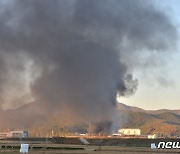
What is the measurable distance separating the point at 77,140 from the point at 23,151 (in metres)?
127

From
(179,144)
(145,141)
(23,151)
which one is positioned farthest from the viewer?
(145,141)

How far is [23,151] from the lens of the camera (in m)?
73.6

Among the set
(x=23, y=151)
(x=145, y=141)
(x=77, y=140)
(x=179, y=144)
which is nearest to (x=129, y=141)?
(x=145, y=141)

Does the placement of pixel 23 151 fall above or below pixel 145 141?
below

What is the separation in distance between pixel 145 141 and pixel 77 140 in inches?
1787

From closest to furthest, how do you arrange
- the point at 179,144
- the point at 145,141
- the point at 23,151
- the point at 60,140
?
the point at 23,151, the point at 179,144, the point at 145,141, the point at 60,140

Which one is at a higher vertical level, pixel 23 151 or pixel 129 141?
pixel 129 141

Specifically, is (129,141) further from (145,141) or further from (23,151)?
(23,151)

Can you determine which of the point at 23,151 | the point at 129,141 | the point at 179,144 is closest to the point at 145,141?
the point at 129,141

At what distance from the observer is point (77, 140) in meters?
199

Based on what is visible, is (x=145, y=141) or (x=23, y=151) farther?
(x=145, y=141)

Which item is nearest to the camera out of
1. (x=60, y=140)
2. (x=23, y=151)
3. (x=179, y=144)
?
(x=23, y=151)

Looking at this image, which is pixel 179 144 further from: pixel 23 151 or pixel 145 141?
pixel 23 151

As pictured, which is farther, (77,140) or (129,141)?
(77,140)
